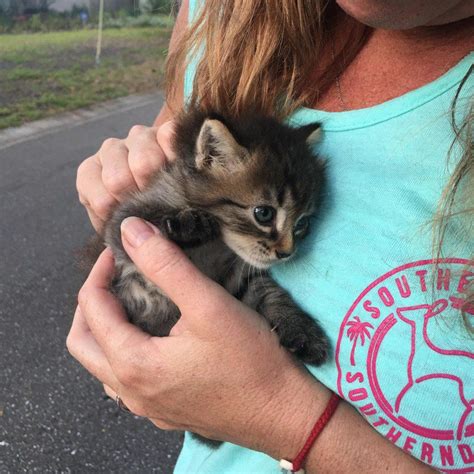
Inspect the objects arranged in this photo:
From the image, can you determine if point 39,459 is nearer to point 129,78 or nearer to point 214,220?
point 214,220

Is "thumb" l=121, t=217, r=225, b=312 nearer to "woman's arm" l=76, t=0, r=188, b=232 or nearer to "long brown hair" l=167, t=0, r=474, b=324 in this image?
"woman's arm" l=76, t=0, r=188, b=232

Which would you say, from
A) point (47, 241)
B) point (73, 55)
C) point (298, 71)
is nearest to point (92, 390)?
point (47, 241)

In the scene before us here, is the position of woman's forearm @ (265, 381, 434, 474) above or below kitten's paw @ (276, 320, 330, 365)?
below

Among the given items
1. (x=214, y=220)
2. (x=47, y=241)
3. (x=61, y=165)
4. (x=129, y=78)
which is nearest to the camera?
(x=214, y=220)

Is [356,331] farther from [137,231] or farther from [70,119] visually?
[70,119]

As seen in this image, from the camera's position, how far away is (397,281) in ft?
3.54

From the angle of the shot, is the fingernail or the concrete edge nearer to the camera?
the fingernail

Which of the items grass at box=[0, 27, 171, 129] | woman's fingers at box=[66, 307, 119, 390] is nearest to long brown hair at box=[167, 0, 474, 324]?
woman's fingers at box=[66, 307, 119, 390]

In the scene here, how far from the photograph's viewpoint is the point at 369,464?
3.48ft

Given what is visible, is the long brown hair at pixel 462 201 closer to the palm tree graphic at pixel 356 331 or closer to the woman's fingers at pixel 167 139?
the palm tree graphic at pixel 356 331

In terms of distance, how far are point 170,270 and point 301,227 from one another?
323 millimetres

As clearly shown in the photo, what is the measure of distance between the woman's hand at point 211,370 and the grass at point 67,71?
4.30 metres

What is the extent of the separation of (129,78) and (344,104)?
7.83 meters

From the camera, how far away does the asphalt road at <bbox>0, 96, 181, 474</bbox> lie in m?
2.53
